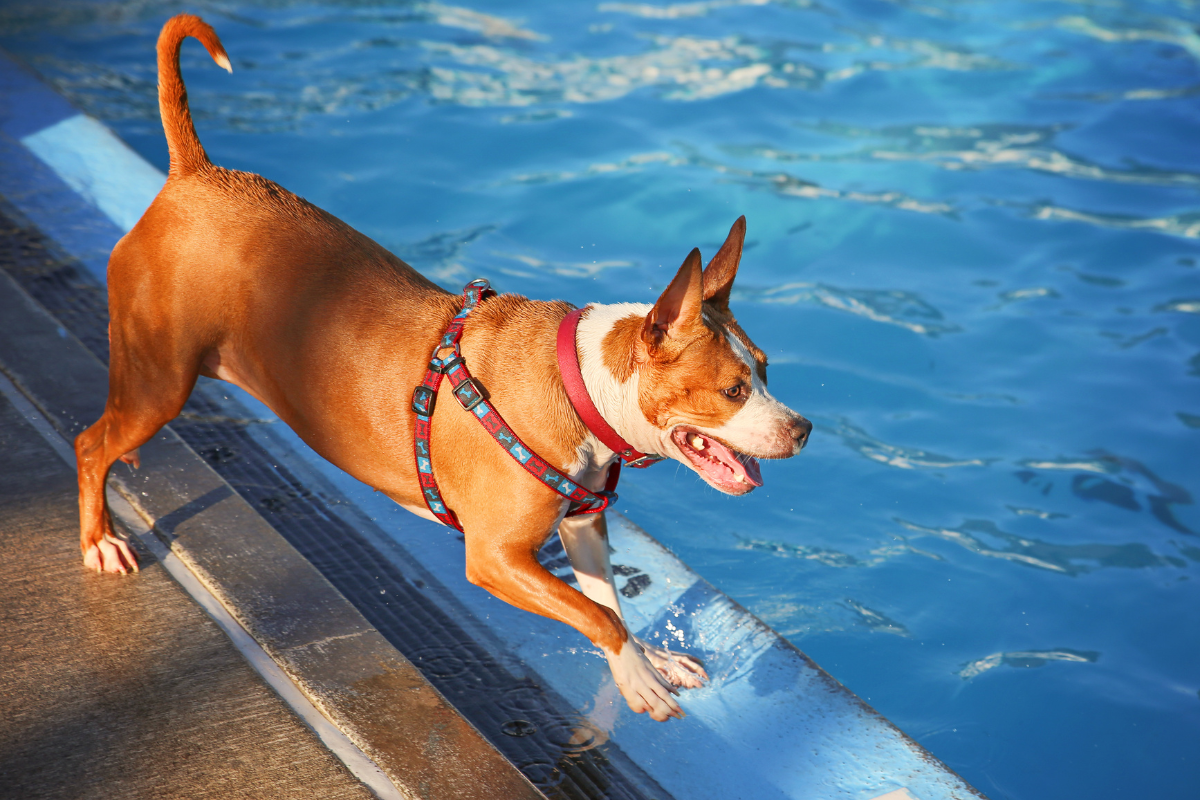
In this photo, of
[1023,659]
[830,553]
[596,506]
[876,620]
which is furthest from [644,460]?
[1023,659]

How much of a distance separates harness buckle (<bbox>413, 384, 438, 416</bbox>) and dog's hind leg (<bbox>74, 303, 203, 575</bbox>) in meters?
0.80

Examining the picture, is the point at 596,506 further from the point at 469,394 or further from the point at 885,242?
the point at 885,242

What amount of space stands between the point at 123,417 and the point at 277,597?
76 cm

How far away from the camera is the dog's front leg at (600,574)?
3131mm

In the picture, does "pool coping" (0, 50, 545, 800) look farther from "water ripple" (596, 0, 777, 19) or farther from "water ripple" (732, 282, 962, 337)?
"water ripple" (596, 0, 777, 19)

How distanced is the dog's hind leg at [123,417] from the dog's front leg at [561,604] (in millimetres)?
1133

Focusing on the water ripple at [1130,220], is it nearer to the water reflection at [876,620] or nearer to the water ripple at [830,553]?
the water ripple at [830,553]

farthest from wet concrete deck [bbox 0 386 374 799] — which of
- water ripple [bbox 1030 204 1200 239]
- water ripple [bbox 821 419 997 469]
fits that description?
water ripple [bbox 1030 204 1200 239]

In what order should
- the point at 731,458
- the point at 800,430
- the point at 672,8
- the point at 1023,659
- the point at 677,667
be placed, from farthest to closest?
the point at 672,8 → the point at 1023,659 → the point at 677,667 → the point at 731,458 → the point at 800,430

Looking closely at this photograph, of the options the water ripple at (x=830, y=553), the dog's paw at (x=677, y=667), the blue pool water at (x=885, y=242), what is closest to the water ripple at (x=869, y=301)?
the blue pool water at (x=885, y=242)

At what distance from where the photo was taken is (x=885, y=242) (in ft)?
24.2

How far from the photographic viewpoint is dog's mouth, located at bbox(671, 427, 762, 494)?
2736mm

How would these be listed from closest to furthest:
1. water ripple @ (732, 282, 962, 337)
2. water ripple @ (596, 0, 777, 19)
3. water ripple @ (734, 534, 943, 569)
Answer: water ripple @ (734, 534, 943, 569) < water ripple @ (732, 282, 962, 337) < water ripple @ (596, 0, 777, 19)

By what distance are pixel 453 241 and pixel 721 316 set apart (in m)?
4.86
